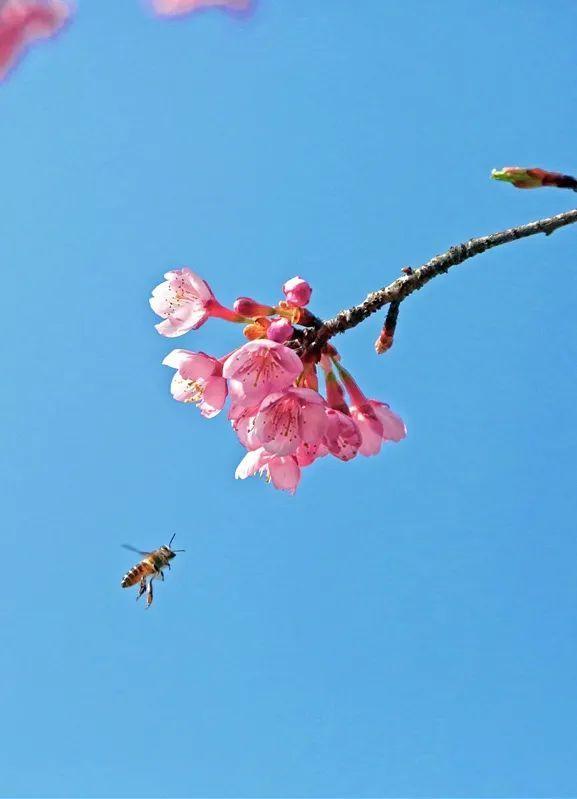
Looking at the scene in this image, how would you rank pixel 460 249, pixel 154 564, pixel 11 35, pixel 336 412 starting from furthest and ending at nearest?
pixel 11 35, pixel 154 564, pixel 336 412, pixel 460 249

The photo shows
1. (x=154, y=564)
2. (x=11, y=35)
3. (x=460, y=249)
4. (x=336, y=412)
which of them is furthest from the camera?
(x=11, y=35)

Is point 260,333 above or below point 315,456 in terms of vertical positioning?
above

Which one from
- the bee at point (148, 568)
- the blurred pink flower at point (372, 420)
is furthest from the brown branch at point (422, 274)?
the bee at point (148, 568)

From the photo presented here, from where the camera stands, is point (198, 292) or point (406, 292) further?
point (198, 292)

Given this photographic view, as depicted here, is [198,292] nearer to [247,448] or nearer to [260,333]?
[260,333]

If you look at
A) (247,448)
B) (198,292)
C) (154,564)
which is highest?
(154,564)

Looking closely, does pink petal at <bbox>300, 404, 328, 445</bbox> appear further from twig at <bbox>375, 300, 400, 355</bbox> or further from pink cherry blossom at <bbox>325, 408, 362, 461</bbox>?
twig at <bbox>375, 300, 400, 355</bbox>

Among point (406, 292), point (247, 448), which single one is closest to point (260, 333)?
point (247, 448)
